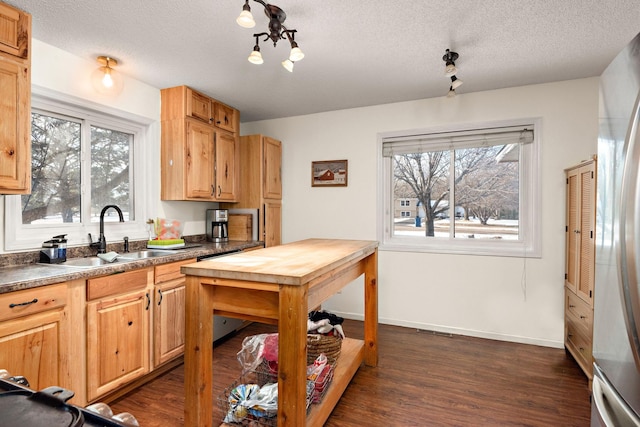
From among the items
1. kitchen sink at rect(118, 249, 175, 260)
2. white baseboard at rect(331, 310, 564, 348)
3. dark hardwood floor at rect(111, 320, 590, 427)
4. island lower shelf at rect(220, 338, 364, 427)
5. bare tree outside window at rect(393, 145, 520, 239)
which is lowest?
dark hardwood floor at rect(111, 320, 590, 427)

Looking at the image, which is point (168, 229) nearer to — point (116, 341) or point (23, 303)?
point (116, 341)

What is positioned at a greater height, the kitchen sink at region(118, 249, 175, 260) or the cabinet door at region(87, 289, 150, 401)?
the kitchen sink at region(118, 249, 175, 260)

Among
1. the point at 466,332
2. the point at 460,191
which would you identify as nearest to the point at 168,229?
the point at 460,191

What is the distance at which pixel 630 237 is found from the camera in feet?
2.60

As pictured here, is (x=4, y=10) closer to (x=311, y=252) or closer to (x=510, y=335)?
(x=311, y=252)

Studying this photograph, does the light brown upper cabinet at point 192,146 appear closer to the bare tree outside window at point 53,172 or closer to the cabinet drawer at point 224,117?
the cabinet drawer at point 224,117

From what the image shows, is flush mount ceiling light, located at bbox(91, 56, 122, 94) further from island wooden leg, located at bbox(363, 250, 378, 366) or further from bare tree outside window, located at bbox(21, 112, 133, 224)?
island wooden leg, located at bbox(363, 250, 378, 366)

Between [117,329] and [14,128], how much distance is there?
1343 millimetres

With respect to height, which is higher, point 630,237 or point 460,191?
point 460,191

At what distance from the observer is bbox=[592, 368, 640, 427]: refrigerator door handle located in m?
0.85

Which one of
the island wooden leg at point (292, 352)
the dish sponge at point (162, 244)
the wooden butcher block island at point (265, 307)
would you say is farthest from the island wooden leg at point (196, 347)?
the dish sponge at point (162, 244)

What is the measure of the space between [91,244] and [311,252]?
71.5 inches

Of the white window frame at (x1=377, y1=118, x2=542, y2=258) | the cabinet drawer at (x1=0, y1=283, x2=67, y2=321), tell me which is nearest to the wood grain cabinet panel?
the white window frame at (x1=377, y1=118, x2=542, y2=258)

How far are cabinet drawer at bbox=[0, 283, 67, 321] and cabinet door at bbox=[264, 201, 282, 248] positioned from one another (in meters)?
2.11
